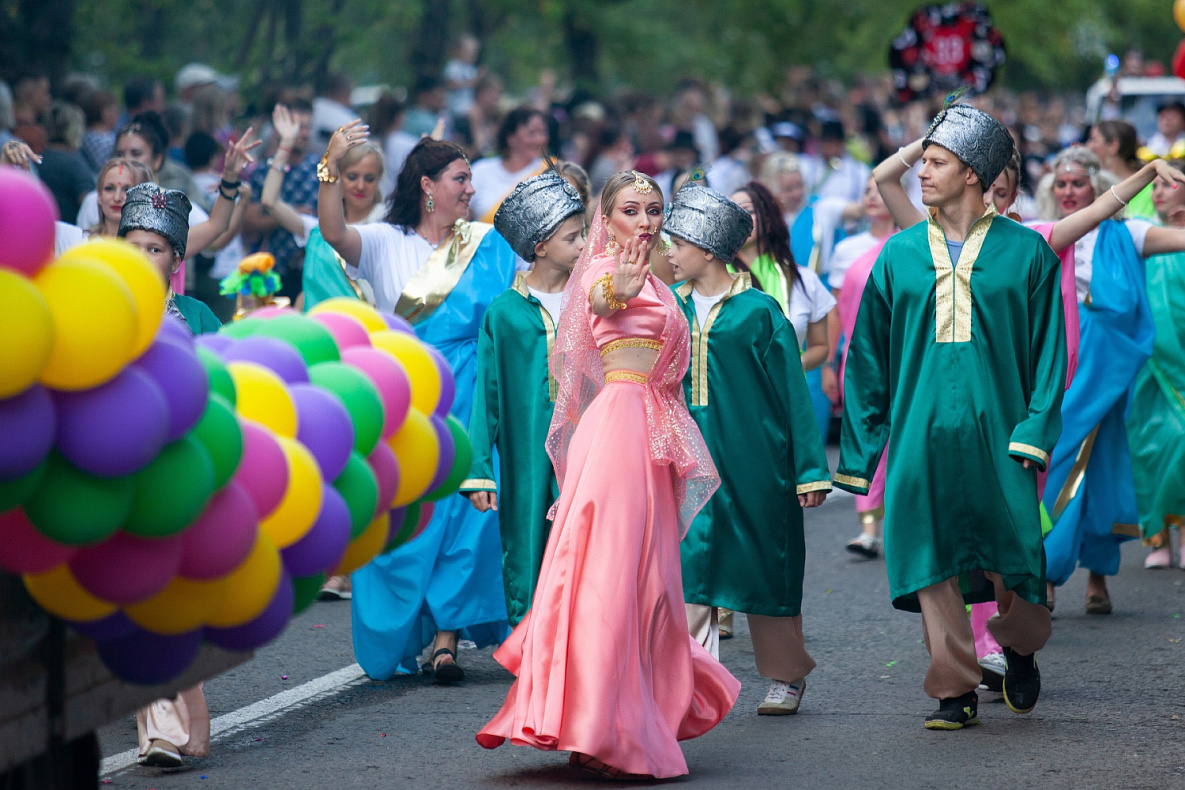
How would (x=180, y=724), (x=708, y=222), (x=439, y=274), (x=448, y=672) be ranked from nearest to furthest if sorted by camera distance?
(x=180, y=724)
(x=708, y=222)
(x=448, y=672)
(x=439, y=274)

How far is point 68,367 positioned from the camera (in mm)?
2475

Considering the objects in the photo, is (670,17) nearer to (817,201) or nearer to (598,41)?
(598,41)

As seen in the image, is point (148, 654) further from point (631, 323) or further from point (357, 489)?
point (631, 323)

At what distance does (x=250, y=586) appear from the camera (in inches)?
114

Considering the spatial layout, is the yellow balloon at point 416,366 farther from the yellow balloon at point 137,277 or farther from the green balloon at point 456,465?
the yellow balloon at point 137,277

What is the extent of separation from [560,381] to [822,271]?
6752 mm

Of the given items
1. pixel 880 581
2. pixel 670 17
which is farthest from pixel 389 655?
pixel 670 17

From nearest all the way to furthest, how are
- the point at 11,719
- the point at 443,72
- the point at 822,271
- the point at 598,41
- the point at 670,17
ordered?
1. the point at 11,719
2. the point at 822,271
3. the point at 443,72
4. the point at 598,41
5. the point at 670,17

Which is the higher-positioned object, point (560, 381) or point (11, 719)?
point (560, 381)

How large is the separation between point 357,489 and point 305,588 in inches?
8.8

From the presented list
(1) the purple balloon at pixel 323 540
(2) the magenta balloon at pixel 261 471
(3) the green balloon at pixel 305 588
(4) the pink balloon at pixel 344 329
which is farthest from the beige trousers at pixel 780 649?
(2) the magenta balloon at pixel 261 471

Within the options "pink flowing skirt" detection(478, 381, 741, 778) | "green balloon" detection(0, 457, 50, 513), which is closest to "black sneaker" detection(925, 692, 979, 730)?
"pink flowing skirt" detection(478, 381, 741, 778)

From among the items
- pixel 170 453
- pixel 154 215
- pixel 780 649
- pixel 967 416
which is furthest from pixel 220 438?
pixel 780 649

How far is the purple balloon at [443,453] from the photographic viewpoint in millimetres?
3539
